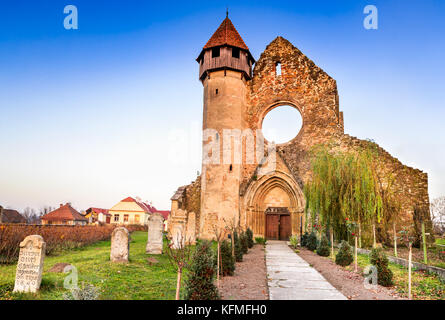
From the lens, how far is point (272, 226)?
20094 mm

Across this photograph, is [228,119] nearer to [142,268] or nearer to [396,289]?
[142,268]

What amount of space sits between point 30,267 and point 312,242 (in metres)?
12.9

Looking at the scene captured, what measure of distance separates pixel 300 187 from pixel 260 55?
10.9 metres

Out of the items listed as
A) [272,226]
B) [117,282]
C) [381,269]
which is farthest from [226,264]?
[272,226]

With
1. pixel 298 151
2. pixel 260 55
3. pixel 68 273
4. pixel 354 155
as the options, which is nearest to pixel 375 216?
pixel 354 155

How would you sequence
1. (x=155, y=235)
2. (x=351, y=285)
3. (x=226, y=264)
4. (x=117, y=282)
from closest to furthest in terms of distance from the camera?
(x=117, y=282)
(x=351, y=285)
(x=226, y=264)
(x=155, y=235)

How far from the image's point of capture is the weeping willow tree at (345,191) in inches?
473

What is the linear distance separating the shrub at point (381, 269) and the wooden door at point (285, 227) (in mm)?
11783

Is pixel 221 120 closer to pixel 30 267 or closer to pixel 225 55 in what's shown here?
pixel 225 55

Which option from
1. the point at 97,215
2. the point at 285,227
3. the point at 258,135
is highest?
the point at 258,135

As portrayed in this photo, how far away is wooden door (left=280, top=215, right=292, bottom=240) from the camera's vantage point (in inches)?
772

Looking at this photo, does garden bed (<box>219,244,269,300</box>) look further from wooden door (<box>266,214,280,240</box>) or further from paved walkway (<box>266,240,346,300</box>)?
wooden door (<box>266,214,280,240</box>)

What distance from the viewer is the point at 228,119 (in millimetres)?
19906

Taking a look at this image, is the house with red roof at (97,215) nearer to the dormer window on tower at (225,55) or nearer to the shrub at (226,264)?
the dormer window on tower at (225,55)
